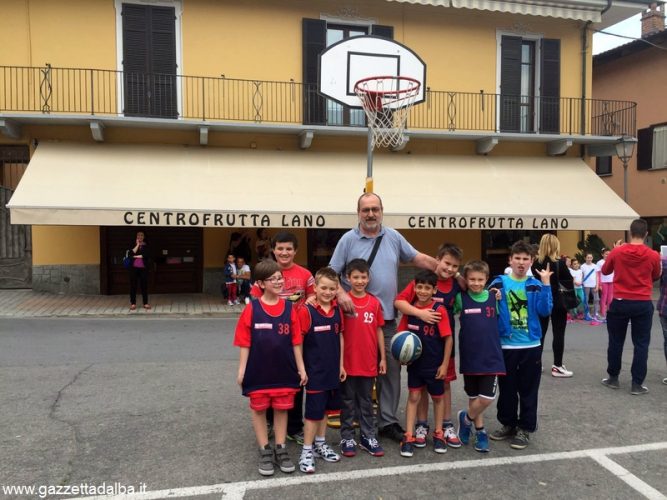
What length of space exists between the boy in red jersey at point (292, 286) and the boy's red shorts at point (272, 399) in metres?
0.41

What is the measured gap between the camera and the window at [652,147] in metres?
17.5

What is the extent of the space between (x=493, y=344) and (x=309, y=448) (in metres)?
1.60

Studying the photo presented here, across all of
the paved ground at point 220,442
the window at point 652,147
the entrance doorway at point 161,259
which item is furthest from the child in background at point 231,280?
the window at point 652,147

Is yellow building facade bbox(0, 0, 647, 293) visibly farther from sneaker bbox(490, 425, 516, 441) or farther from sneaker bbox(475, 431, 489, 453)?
sneaker bbox(475, 431, 489, 453)

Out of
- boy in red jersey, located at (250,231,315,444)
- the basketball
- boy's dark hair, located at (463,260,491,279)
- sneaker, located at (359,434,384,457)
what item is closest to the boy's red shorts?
boy in red jersey, located at (250,231,315,444)

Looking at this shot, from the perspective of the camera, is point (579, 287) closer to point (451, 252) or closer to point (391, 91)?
point (391, 91)

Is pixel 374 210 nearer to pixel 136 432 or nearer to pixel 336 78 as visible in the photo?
pixel 136 432

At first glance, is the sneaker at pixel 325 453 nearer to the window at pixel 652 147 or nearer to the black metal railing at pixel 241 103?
the black metal railing at pixel 241 103

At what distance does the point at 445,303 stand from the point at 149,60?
11.4 m

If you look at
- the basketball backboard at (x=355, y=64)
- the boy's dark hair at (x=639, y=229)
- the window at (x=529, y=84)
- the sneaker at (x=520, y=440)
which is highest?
the window at (x=529, y=84)

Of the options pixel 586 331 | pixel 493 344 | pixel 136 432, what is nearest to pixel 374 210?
pixel 493 344

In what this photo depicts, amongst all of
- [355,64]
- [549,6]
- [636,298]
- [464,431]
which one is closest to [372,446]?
[464,431]

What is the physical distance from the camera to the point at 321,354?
12.4 ft

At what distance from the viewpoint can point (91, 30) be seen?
40.4 feet
